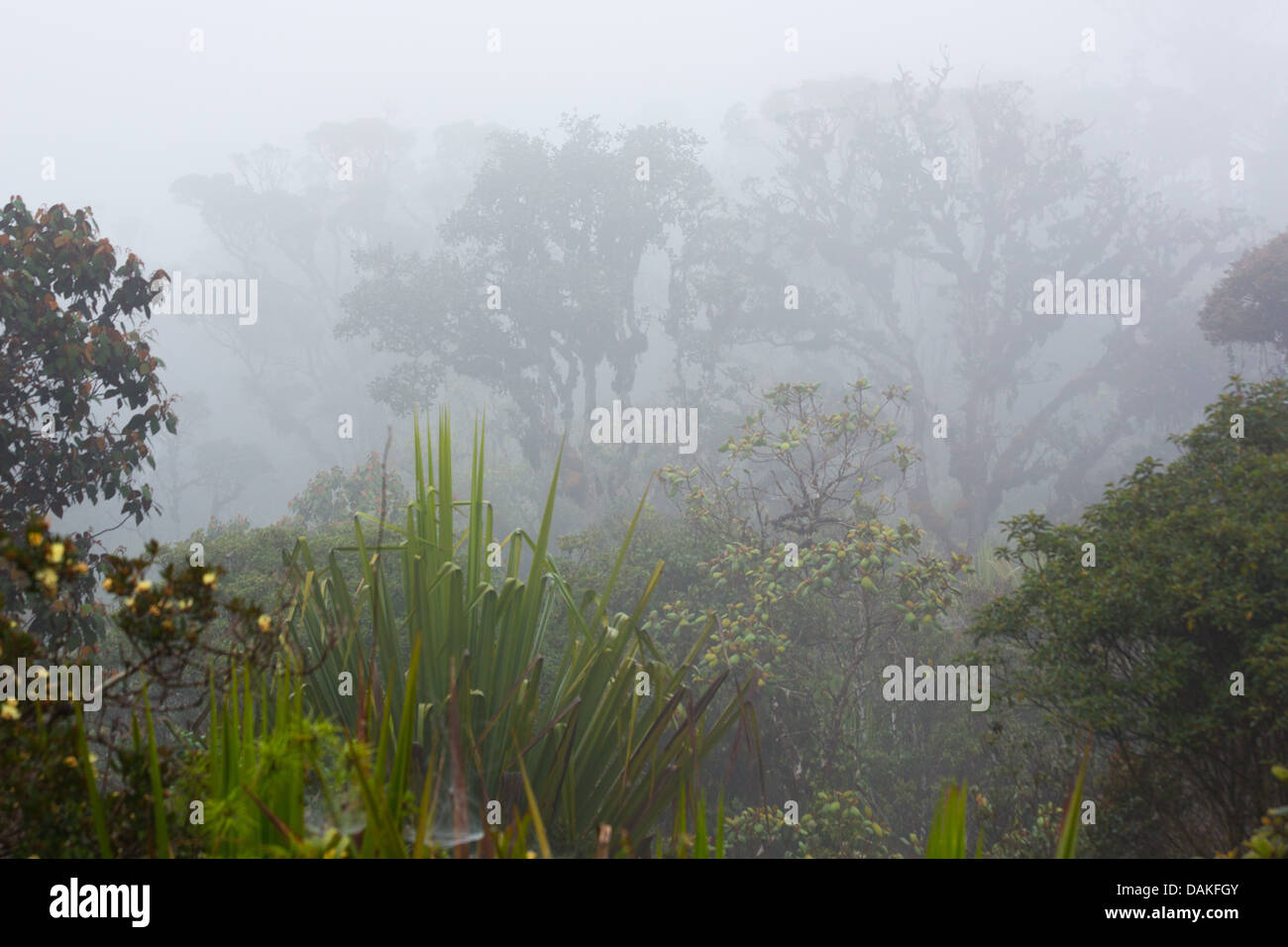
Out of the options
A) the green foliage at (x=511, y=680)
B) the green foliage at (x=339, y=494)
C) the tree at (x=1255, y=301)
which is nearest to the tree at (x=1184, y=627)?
the green foliage at (x=511, y=680)

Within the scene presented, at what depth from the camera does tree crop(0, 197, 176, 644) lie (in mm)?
4594

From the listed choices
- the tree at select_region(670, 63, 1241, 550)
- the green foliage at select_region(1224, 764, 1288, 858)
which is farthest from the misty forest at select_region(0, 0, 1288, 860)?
the green foliage at select_region(1224, 764, 1288, 858)

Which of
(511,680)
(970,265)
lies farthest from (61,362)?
(970,265)

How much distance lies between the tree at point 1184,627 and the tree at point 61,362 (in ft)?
15.8

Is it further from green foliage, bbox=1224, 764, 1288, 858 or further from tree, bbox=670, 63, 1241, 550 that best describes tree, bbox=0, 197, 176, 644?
tree, bbox=670, 63, 1241, 550

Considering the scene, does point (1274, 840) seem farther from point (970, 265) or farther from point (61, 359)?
point (970, 265)

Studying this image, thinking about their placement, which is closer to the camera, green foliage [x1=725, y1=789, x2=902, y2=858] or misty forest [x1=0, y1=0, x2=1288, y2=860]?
misty forest [x1=0, y1=0, x2=1288, y2=860]

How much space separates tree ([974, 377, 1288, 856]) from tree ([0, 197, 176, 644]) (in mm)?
4829

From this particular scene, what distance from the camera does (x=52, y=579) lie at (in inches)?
46.9

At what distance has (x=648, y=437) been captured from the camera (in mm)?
18359

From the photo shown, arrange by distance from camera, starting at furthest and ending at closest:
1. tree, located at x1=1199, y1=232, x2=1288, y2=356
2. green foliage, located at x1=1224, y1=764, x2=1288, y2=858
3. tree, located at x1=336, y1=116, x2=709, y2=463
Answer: tree, located at x1=336, y1=116, x2=709, y2=463 → tree, located at x1=1199, y1=232, x2=1288, y2=356 → green foliage, located at x1=1224, y1=764, x2=1288, y2=858

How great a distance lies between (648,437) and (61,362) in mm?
14144

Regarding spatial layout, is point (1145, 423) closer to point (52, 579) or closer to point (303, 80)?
point (52, 579)

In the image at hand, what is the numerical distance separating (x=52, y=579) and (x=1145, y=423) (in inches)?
931
